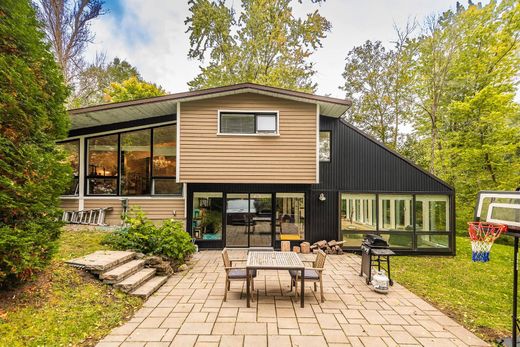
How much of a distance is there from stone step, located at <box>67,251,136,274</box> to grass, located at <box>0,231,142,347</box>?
135 mm

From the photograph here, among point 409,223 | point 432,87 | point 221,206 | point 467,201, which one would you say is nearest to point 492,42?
point 432,87

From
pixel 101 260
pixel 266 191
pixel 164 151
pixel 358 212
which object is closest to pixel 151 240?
pixel 101 260

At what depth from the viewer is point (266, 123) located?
8.37 meters

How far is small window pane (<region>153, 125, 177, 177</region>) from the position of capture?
912 centimetres

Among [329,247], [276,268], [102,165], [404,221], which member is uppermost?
[102,165]

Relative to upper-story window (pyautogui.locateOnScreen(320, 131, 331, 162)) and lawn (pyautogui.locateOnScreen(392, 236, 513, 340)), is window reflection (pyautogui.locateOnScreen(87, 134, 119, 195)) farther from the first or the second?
lawn (pyautogui.locateOnScreen(392, 236, 513, 340))

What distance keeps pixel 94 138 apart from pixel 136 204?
2.87 m

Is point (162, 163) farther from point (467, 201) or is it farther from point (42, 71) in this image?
point (467, 201)

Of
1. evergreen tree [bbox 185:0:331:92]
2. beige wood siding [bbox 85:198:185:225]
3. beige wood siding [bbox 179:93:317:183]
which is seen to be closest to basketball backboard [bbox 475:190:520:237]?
beige wood siding [bbox 179:93:317:183]

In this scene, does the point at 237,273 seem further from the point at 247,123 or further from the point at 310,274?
the point at 247,123

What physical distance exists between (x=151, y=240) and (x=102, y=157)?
4.48m

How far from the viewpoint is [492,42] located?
1259 centimetres

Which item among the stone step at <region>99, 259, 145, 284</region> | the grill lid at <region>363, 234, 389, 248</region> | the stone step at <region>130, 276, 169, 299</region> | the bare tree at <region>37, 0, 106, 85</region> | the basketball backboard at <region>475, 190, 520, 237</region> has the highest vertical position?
the bare tree at <region>37, 0, 106, 85</region>

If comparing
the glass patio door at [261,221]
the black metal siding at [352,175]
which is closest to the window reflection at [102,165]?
the glass patio door at [261,221]
